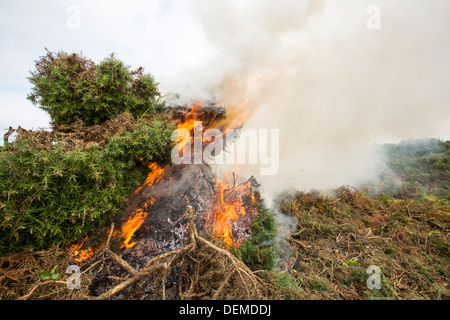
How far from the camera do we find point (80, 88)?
481cm

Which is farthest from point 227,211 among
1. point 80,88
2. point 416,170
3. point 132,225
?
point 416,170

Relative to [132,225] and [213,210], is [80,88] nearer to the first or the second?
[132,225]

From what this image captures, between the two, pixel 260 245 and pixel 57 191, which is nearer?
pixel 57 191

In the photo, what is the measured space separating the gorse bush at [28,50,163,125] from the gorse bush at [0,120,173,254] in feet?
6.00

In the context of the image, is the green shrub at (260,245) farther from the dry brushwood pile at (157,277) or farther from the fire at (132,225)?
the fire at (132,225)

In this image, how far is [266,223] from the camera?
17.0 ft

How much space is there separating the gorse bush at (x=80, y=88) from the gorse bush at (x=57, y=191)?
183cm

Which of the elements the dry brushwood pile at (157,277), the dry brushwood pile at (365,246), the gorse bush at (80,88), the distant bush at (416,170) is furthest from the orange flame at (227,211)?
the distant bush at (416,170)

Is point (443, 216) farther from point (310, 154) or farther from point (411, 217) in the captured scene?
point (310, 154)

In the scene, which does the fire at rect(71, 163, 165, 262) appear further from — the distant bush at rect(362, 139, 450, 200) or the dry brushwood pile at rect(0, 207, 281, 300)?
the distant bush at rect(362, 139, 450, 200)

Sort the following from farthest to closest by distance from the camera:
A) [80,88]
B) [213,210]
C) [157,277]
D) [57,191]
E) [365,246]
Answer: [365,246] < [213,210] < [80,88] < [157,277] < [57,191]

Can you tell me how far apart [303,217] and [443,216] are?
18.2ft

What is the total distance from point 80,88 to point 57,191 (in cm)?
Result: 336

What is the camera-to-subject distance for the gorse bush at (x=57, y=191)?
285 cm
